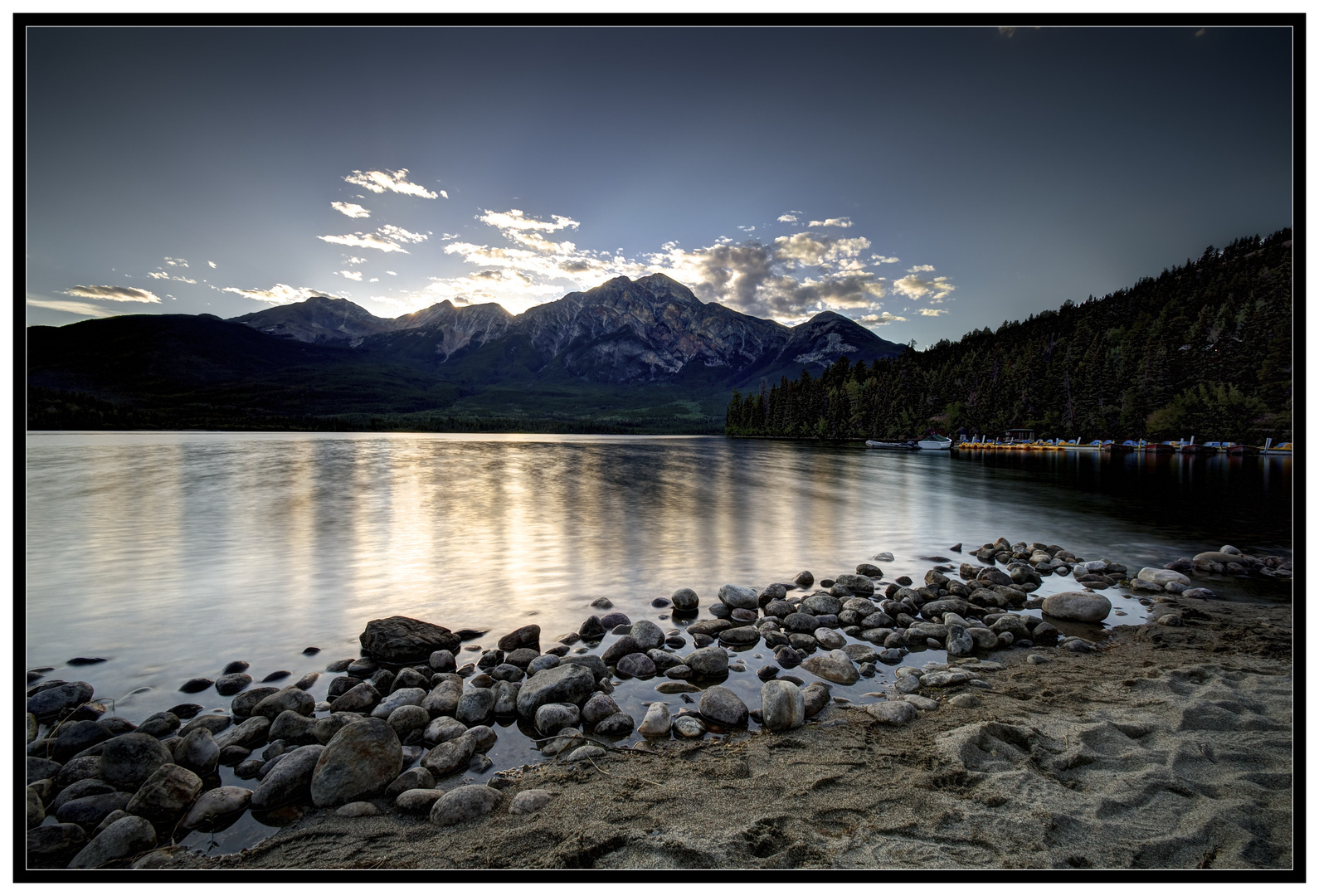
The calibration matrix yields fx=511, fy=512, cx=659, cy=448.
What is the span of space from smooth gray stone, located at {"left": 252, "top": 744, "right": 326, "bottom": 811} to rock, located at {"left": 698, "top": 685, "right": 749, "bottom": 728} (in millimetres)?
4145

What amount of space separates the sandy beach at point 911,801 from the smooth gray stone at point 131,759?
5.34 ft

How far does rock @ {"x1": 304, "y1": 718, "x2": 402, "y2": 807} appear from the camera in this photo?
15.7 ft

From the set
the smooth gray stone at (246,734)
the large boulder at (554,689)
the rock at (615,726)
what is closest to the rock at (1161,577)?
the rock at (615,726)

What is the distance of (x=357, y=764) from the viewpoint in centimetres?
496

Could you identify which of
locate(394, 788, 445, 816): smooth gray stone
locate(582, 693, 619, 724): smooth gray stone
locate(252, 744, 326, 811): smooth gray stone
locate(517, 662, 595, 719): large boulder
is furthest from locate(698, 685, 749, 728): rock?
locate(252, 744, 326, 811): smooth gray stone

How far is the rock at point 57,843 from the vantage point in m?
4.12

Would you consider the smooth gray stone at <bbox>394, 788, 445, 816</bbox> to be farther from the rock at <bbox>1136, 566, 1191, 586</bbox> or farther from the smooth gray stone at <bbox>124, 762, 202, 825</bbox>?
the rock at <bbox>1136, 566, 1191, 586</bbox>

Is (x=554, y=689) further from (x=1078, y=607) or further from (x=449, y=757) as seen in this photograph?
(x=1078, y=607)

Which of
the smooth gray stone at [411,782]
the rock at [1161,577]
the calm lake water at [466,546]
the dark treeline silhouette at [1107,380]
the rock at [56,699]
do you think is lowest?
the calm lake water at [466,546]

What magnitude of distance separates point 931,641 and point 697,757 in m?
5.47

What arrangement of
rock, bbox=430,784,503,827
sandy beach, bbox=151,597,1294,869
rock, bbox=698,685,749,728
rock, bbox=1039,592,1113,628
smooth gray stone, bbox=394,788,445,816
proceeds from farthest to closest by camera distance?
rock, bbox=1039,592,1113,628 → rock, bbox=698,685,749,728 → smooth gray stone, bbox=394,788,445,816 → rock, bbox=430,784,503,827 → sandy beach, bbox=151,597,1294,869

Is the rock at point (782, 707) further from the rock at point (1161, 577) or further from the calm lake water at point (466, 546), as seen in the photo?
the rock at point (1161, 577)

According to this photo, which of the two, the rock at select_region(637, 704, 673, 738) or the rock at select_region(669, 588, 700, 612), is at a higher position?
the rock at select_region(637, 704, 673, 738)

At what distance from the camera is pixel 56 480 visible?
37.1 meters
